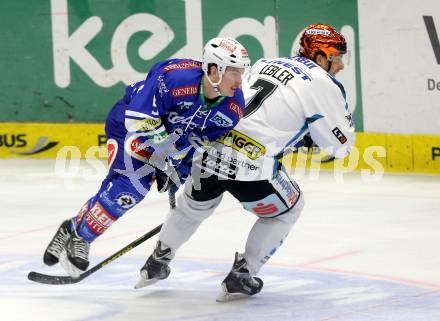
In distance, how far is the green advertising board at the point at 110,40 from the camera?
1036 cm

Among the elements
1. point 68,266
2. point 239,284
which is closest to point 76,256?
point 68,266

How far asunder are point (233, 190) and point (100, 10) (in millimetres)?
5136

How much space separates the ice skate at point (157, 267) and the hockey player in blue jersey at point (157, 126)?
0.49 m

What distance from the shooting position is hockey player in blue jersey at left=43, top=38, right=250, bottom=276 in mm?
5867

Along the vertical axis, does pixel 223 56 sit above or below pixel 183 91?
above

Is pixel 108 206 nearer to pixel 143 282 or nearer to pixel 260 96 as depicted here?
pixel 143 282

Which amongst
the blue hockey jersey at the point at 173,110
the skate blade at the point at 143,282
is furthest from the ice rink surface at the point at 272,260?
the blue hockey jersey at the point at 173,110

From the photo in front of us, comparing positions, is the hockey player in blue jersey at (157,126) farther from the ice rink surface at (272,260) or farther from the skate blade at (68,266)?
the ice rink surface at (272,260)

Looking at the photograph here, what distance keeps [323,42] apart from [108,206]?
4.21ft

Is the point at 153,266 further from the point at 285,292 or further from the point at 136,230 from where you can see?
the point at 136,230

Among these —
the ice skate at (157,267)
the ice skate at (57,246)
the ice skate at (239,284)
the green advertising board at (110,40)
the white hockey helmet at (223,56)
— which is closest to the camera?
the white hockey helmet at (223,56)

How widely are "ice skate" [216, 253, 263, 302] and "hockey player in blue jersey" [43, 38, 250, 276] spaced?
1.97ft

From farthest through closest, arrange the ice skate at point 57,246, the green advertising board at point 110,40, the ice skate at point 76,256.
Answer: the green advertising board at point 110,40, the ice skate at point 57,246, the ice skate at point 76,256

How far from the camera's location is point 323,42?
244 inches
